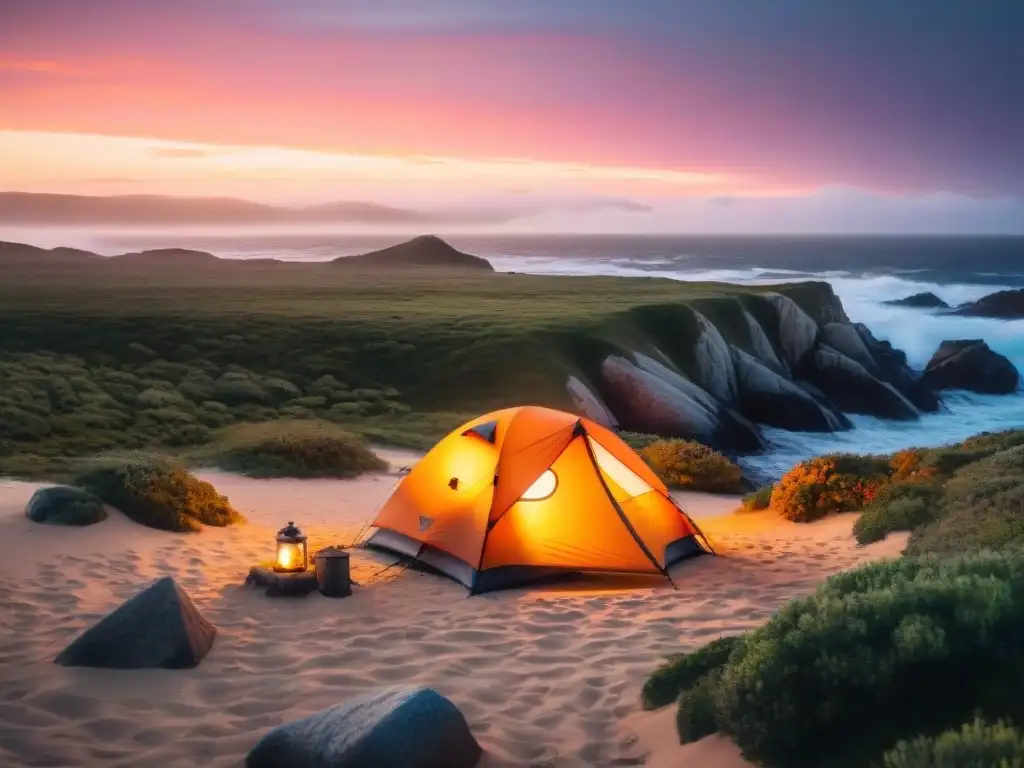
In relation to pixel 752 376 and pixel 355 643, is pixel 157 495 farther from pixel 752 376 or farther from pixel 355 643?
pixel 752 376

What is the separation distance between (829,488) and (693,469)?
20.4 feet

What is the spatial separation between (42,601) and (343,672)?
4227 mm

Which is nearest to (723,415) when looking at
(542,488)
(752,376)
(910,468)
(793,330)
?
(752,376)

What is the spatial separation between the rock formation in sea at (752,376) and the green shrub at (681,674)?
81.9 ft

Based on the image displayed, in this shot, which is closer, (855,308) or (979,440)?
(979,440)

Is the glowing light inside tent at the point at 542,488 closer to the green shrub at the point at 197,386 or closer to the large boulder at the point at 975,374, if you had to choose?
the green shrub at the point at 197,386

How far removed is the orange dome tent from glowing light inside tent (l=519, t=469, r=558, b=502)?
1 centimetres

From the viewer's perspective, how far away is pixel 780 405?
4078 cm

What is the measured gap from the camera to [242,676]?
8891 mm

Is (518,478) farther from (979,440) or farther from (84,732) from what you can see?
(979,440)

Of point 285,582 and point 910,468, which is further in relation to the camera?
point 910,468

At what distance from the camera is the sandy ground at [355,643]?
7336mm

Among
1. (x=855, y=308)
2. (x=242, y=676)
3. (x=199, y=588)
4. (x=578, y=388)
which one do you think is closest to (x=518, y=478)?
(x=199, y=588)

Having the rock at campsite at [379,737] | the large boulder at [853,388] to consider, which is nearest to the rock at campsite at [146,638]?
the rock at campsite at [379,737]
